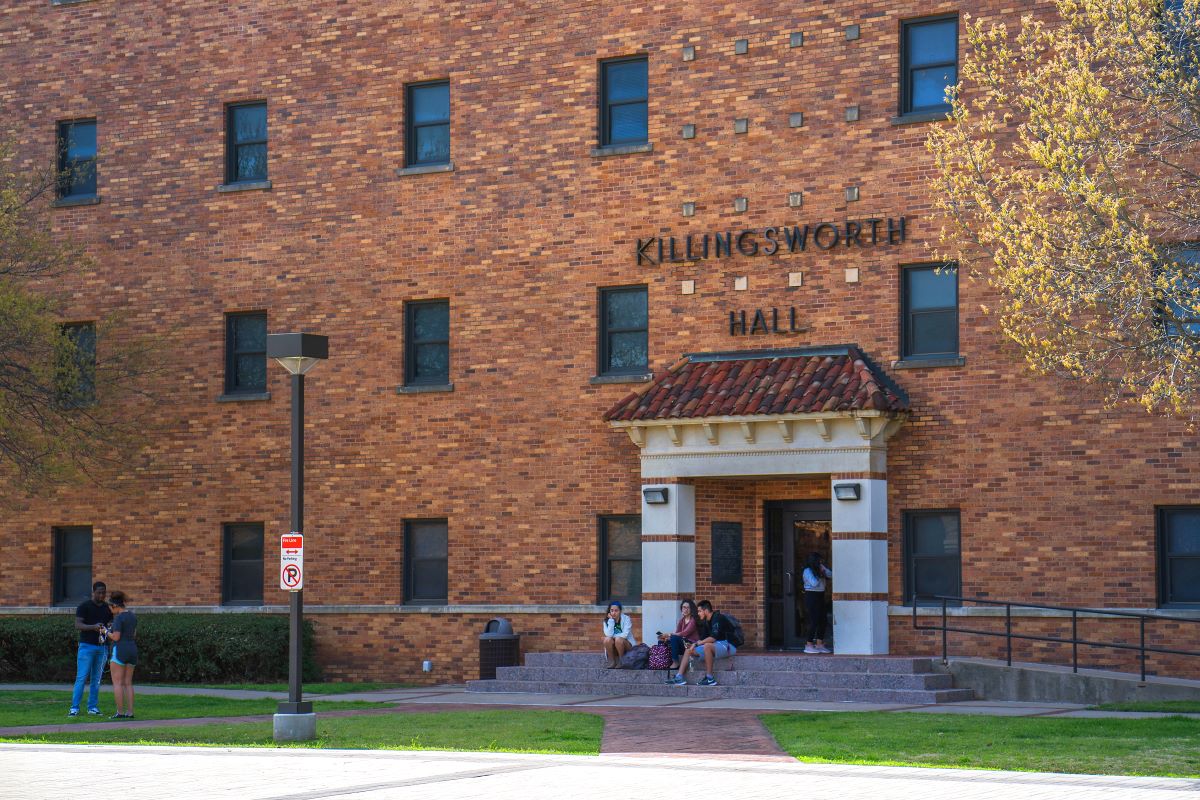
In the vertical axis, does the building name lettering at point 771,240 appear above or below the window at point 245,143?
below

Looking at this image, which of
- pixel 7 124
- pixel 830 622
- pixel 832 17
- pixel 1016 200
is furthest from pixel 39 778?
pixel 7 124

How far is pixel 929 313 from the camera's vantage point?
2538 centimetres

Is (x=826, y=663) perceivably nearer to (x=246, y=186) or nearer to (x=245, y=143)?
(x=246, y=186)

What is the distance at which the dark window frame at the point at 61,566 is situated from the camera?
102 feet

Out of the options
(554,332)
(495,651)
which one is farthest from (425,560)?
(554,332)

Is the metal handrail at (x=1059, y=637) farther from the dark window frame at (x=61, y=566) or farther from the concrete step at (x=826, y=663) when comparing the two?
the dark window frame at (x=61, y=566)

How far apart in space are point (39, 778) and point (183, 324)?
1705 cm

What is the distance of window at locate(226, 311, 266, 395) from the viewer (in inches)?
1185

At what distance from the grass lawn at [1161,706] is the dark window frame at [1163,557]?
252cm

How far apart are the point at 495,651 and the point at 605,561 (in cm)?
221

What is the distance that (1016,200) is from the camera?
2144cm

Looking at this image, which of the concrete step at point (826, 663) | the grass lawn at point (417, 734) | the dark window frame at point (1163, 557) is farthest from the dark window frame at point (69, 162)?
the dark window frame at point (1163, 557)

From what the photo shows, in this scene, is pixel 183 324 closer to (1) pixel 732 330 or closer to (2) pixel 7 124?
(2) pixel 7 124

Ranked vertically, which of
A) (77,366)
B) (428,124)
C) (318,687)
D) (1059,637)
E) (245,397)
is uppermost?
(428,124)
